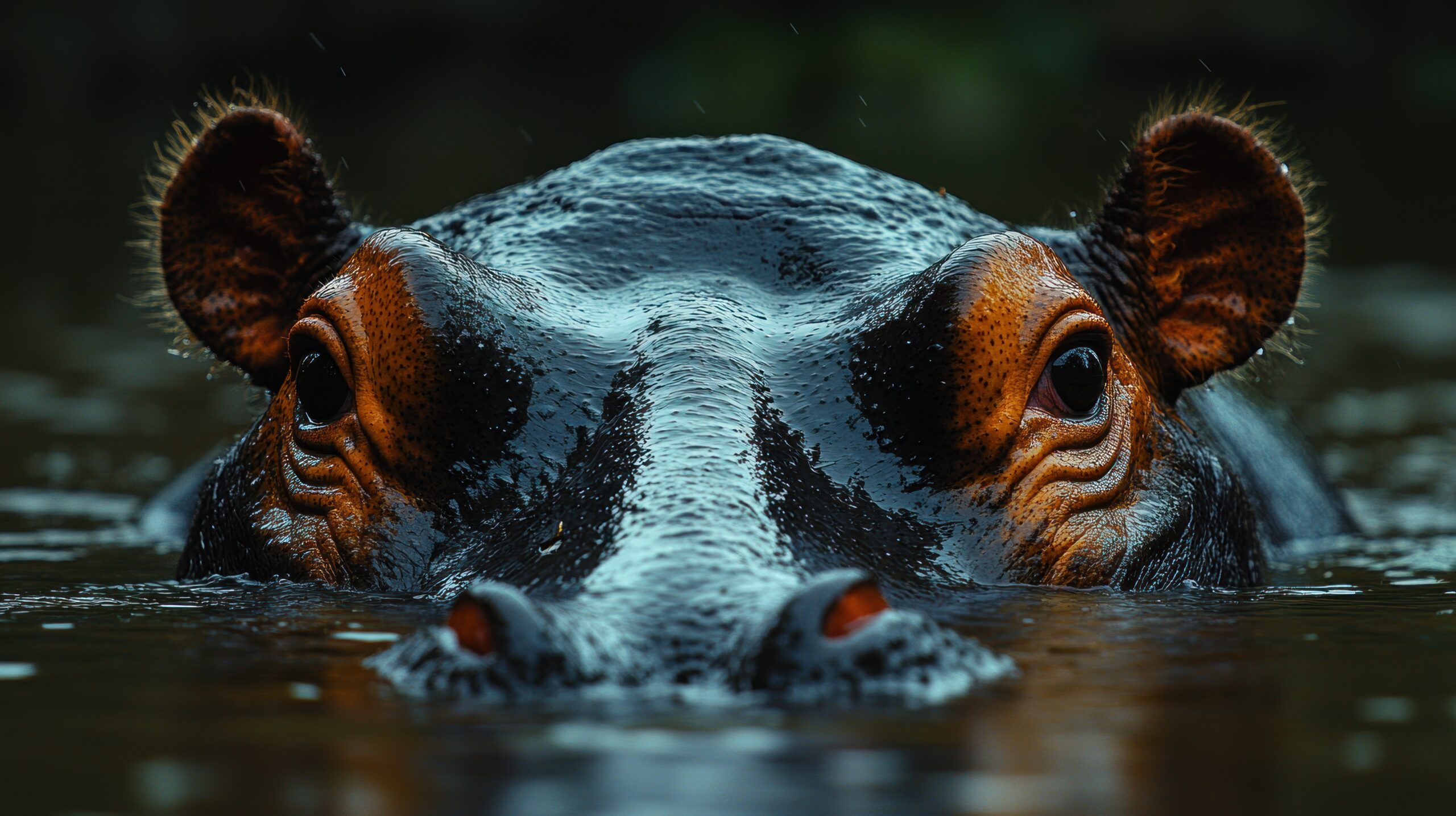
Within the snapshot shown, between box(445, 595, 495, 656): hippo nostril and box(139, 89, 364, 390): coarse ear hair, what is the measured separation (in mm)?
2672

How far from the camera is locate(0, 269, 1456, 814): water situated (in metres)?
2.81

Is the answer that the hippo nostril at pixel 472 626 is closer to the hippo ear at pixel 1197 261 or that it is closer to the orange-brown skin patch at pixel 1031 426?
the orange-brown skin patch at pixel 1031 426

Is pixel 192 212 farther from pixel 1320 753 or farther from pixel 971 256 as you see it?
pixel 1320 753

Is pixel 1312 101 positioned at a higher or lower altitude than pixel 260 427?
higher

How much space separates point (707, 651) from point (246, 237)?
3055 mm

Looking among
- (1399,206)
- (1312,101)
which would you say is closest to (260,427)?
(1399,206)

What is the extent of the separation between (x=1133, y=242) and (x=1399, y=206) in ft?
67.5

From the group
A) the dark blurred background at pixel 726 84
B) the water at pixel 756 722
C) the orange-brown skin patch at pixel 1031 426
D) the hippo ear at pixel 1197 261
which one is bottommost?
the water at pixel 756 722

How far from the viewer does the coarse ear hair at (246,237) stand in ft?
18.6

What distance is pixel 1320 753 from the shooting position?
10.3ft

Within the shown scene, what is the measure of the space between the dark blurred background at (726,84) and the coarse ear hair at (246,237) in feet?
56.0

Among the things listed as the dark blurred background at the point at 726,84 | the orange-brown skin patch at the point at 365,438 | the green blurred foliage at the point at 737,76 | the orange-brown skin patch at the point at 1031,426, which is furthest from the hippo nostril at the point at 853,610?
the green blurred foliage at the point at 737,76

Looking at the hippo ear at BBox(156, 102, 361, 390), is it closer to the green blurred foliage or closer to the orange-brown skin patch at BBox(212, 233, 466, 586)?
the orange-brown skin patch at BBox(212, 233, 466, 586)

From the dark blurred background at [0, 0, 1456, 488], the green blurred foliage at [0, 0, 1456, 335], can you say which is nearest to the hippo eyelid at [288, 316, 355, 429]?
the dark blurred background at [0, 0, 1456, 488]
